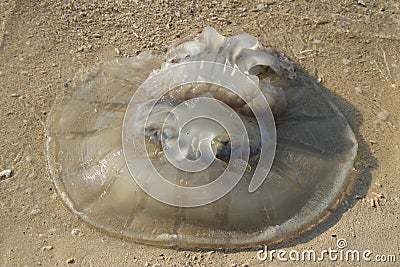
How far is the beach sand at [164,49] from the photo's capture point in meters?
3.70

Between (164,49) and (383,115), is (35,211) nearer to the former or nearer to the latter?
(164,49)

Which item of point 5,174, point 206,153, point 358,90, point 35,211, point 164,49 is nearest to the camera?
point 206,153

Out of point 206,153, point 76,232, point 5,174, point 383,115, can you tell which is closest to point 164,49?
point 206,153

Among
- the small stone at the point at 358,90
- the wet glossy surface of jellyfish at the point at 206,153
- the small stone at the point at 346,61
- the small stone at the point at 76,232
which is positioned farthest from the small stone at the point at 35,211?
the small stone at the point at 346,61

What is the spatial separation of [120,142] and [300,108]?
1428mm

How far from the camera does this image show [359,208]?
392cm

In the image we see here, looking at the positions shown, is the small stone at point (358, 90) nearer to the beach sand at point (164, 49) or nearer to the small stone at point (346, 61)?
the beach sand at point (164, 49)

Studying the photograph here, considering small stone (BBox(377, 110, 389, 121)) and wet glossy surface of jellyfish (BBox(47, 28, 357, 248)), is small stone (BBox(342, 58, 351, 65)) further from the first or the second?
wet glossy surface of jellyfish (BBox(47, 28, 357, 248))

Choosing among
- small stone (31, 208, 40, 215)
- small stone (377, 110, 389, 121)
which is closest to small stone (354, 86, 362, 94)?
small stone (377, 110, 389, 121)

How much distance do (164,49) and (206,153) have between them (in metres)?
1.58

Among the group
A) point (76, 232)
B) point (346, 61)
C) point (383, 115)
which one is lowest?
point (76, 232)

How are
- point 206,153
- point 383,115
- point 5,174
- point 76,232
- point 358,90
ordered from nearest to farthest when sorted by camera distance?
point 206,153
point 76,232
point 5,174
point 383,115
point 358,90

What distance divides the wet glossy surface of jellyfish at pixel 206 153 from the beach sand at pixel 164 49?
124 mm

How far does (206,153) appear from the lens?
3580mm
